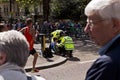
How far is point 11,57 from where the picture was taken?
107 inches

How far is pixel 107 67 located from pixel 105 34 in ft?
0.98

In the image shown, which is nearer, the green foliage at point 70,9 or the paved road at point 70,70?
the paved road at point 70,70

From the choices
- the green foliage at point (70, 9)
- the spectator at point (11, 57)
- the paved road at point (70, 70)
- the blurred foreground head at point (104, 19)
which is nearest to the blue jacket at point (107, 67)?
the blurred foreground head at point (104, 19)

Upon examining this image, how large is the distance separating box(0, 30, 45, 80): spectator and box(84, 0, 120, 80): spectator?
570 millimetres

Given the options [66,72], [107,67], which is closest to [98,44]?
[107,67]

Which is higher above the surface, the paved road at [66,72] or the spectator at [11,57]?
the spectator at [11,57]

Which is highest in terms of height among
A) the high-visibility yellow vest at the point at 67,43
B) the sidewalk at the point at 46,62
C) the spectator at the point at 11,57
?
the spectator at the point at 11,57

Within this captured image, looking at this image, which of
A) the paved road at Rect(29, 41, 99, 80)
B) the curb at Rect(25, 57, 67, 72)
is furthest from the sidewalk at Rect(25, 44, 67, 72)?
the paved road at Rect(29, 41, 99, 80)

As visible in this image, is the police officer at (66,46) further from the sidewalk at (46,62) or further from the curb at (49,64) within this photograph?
the curb at (49,64)

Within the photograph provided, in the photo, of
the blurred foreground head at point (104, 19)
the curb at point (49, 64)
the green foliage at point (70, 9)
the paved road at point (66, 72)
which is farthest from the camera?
the green foliage at point (70, 9)

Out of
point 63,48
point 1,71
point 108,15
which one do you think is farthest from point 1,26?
point 63,48

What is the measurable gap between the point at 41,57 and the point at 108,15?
1253cm

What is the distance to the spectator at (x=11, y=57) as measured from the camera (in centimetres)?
270

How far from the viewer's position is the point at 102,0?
2.38 meters
